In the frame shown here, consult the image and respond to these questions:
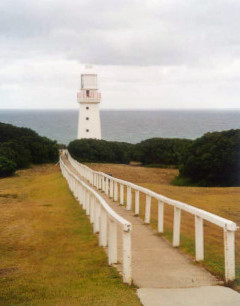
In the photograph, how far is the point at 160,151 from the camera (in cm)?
4472

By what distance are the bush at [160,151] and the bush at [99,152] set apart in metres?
1.22

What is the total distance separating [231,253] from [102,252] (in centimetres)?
314

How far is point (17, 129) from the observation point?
1965 inches

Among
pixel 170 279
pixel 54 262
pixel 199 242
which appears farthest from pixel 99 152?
pixel 170 279

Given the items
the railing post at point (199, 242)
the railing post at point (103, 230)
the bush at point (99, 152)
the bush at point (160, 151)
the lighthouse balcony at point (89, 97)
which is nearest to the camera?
the railing post at point (199, 242)

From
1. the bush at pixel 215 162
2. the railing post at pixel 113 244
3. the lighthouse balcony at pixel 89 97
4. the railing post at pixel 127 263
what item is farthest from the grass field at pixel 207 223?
the lighthouse balcony at pixel 89 97

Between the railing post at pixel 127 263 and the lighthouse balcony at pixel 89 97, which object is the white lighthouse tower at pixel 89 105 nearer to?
the lighthouse balcony at pixel 89 97

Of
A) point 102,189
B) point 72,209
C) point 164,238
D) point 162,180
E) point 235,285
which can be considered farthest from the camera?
point 162,180

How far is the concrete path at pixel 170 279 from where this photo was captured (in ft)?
19.9

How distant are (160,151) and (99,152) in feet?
19.5

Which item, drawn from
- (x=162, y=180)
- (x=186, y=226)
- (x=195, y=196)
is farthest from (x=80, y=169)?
(x=186, y=226)

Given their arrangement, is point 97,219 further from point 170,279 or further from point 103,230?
point 170,279

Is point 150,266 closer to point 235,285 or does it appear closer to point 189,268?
point 189,268

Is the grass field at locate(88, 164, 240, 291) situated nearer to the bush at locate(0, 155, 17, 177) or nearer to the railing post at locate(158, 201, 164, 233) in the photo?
the railing post at locate(158, 201, 164, 233)
